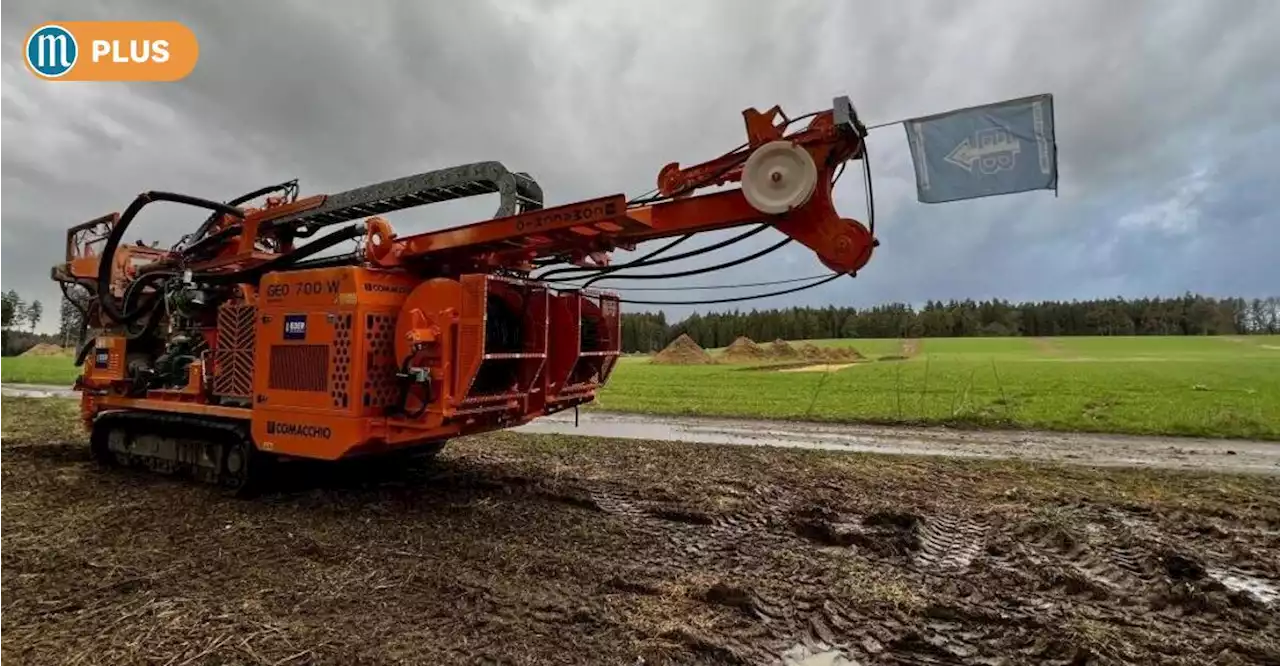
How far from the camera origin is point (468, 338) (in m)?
5.87

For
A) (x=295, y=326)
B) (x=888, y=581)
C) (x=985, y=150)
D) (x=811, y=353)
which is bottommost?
(x=888, y=581)

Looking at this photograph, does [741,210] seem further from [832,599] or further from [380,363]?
[380,363]

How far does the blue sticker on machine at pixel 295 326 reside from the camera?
6543 millimetres

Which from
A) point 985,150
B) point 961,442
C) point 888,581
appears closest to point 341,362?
point 888,581

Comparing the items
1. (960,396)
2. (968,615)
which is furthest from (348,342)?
(960,396)

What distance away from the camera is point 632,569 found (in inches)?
200

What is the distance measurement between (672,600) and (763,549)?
1405mm

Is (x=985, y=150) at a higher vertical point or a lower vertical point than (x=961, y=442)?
higher

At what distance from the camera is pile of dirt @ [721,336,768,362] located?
53.6 meters

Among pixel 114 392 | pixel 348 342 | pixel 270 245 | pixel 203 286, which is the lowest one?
pixel 114 392

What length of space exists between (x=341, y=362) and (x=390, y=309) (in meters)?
0.65

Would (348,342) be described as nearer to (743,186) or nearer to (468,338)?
(468,338)

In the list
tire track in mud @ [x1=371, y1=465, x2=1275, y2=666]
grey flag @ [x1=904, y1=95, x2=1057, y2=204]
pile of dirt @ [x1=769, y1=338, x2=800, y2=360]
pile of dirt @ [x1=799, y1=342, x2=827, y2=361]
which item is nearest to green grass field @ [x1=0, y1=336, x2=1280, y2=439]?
tire track in mud @ [x1=371, y1=465, x2=1275, y2=666]

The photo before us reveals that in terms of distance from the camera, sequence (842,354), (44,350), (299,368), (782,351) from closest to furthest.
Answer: (299,368), (842,354), (782,351), (44,350)
